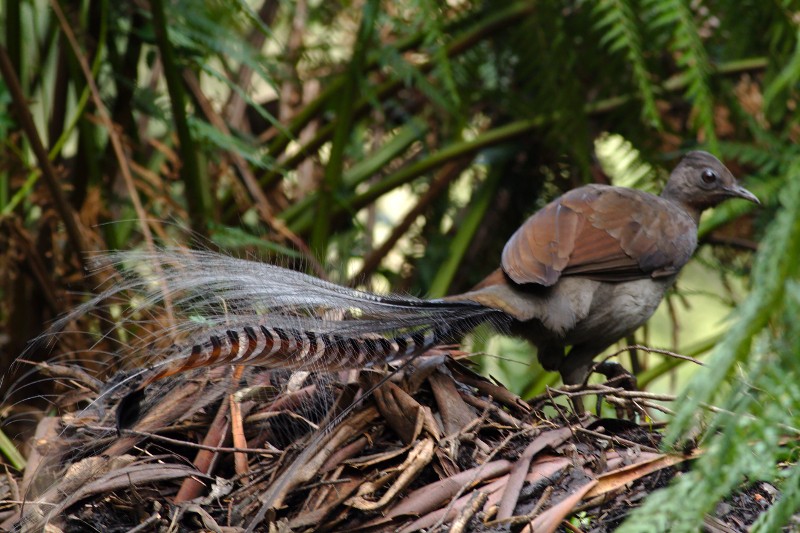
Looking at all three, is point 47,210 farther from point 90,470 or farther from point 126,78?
point 90,470

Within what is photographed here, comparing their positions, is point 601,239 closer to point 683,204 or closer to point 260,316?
point 683,204

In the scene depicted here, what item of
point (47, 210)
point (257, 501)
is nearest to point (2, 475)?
point (257, 501)

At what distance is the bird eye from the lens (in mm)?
3527

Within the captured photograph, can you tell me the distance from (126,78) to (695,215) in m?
2.24

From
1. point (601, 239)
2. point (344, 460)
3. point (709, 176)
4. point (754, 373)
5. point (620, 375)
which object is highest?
point (709, 176)

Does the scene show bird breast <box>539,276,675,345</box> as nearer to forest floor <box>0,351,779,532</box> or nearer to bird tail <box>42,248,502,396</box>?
bird tail <box>42,248,502,396</box>

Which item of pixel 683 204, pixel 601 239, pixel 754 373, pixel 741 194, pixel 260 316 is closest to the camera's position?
pixel 754 373

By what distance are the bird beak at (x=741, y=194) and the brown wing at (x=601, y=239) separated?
240mm

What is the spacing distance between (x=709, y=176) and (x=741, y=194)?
0.14 meters

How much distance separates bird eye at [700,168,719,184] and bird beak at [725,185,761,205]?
0.06m

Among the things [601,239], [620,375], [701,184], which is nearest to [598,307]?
[601,239]

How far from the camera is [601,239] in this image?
313 centimetres

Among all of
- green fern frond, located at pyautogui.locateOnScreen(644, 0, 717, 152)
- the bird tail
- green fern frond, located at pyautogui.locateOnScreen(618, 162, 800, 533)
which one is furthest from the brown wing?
green fern frond, located at pyautogui.locateOnScreen(618, 162, 800, 533)

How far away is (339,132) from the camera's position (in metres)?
3.55
